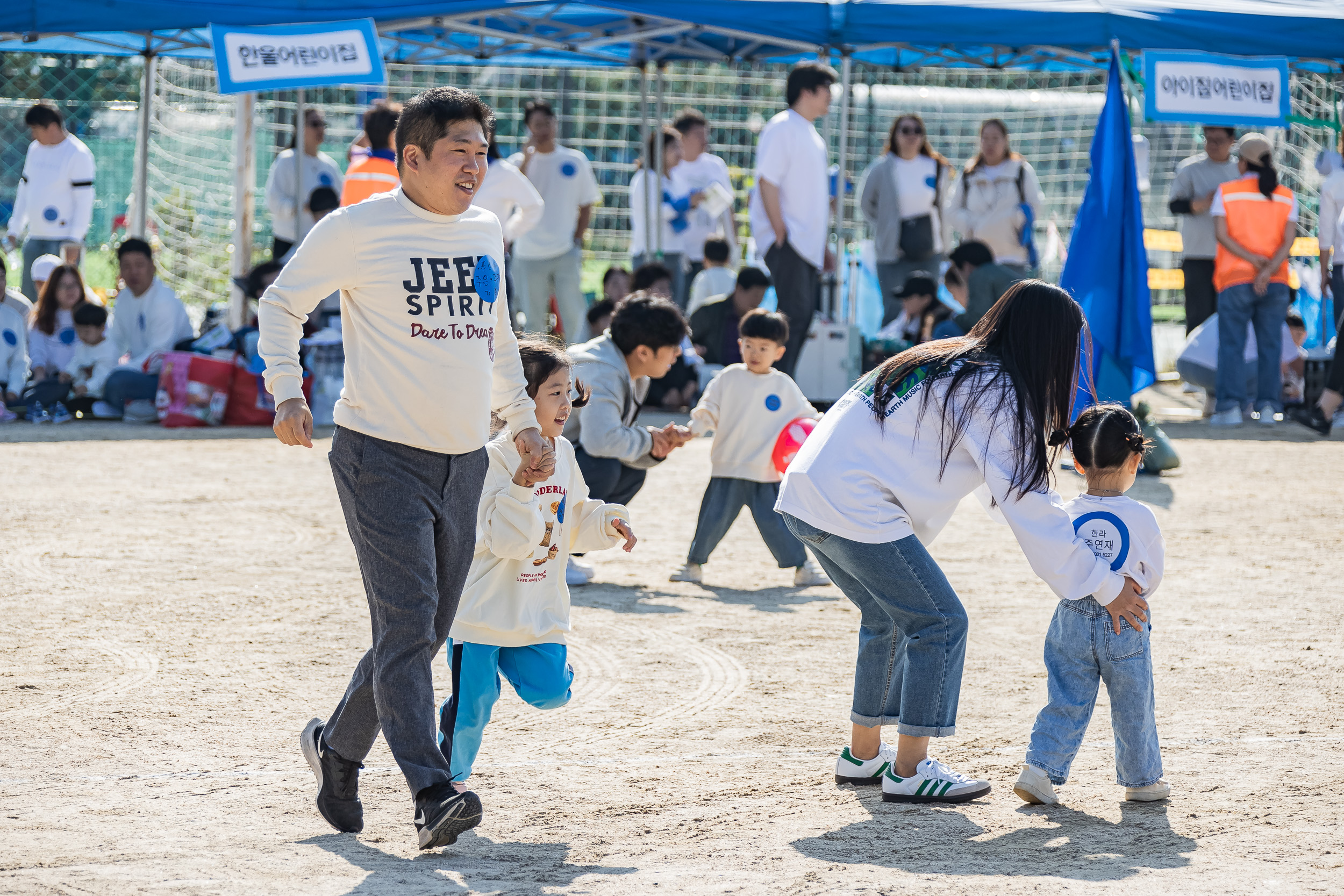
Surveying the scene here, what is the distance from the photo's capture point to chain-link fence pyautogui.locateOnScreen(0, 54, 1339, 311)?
19.6 m

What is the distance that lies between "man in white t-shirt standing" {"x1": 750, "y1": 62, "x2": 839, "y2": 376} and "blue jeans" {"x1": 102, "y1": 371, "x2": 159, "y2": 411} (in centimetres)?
447

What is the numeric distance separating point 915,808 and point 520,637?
3.47 ft

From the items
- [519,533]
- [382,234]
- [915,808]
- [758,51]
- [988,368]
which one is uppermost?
[758,51]

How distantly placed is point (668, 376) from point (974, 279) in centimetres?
232

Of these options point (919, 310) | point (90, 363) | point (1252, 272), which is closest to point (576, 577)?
point (919, 310)

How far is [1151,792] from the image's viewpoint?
3.77 metres

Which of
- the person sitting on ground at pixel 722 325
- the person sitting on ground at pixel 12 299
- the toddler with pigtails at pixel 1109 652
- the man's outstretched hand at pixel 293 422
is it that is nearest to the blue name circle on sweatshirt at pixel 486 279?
the man's outstretched hand at pixel 293 422

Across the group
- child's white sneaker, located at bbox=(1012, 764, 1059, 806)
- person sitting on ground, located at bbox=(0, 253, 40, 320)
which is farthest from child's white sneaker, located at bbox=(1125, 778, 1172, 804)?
person sitting on ground, located at bbox=(0, 253, 40, 320)

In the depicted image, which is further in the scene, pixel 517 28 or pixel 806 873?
pixel 517 28

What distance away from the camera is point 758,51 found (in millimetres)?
13023

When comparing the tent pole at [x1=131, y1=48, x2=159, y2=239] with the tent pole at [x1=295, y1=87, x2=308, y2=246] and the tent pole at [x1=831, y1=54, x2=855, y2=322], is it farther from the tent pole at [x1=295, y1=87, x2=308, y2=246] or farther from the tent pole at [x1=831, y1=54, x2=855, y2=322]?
the tent pole at [x1=831, y1=54, x2=855, y2=322]

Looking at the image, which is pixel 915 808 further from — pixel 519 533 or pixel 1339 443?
pixel 1339 443

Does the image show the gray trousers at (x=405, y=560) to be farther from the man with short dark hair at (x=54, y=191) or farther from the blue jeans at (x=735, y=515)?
the man with short dark hair at (x=54, y=191)

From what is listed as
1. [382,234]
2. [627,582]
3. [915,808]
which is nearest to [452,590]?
[382,234]
